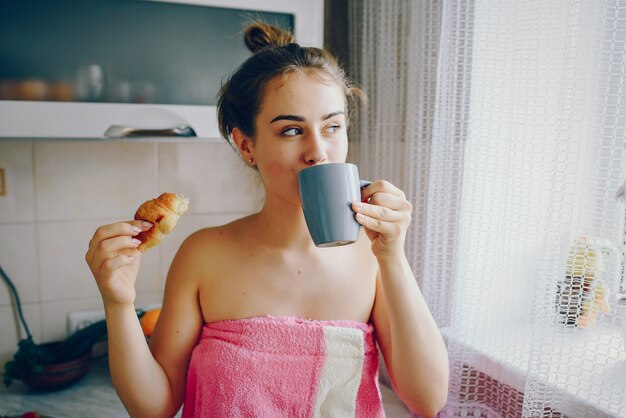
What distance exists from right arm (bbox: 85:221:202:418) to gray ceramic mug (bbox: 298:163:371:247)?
28 cm

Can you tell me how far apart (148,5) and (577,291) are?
3.59 ft

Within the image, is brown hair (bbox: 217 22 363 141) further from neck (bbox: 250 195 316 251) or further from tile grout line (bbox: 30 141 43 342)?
tile grout line (bbox: 30 141 43 342)

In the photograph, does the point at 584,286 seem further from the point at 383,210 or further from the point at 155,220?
the point at 155,220

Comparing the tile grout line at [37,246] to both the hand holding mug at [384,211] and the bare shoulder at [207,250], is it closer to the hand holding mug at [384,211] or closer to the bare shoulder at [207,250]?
the bare shoulder at [207,250]

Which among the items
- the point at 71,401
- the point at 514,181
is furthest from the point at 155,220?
the point at 71,401

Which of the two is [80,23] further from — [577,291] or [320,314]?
[577,291]

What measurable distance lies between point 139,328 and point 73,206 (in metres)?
0.82

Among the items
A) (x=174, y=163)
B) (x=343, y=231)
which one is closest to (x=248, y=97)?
(x=343, y=231)

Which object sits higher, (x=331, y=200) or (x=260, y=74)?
(x=260, y=74)

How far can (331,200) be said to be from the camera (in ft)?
2.47

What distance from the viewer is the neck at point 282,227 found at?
3.39 feet

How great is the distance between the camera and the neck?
1032mm

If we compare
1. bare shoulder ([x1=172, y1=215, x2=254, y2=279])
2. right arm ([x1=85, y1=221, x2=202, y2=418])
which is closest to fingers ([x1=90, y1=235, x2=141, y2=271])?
right arm ([x1=85, y1=221, x2=202, y2=418])

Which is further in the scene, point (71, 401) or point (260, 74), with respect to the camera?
point (71, 401)
